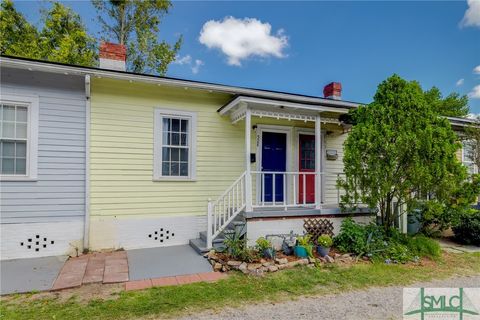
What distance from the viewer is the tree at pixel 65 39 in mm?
14445

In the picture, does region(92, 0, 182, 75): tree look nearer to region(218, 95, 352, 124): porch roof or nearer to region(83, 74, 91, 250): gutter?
region(83, 74, 91, 250): gutter

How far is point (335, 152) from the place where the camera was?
26.5ft

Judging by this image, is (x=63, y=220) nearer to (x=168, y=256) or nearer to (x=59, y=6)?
(x=168, y=256)

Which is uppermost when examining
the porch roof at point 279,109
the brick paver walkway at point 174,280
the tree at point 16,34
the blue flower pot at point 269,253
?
the tree at point 16,34

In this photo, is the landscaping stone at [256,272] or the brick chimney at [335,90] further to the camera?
the brick chimney at [335,90]

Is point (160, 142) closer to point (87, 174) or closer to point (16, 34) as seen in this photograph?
point (87, 174)

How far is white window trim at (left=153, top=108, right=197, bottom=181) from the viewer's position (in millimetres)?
6250

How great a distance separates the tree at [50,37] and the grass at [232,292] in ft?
47.7

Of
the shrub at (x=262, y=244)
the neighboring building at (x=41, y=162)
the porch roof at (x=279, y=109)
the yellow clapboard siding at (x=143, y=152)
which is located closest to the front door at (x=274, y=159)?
the yellow clapboard siding at (x=143, y=152)

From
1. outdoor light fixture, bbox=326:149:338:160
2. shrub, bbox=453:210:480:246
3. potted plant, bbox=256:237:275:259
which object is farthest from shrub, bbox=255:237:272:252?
shrub, bbox=453:210:480:246

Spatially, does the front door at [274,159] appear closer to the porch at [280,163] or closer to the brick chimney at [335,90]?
the porch at [280,163]

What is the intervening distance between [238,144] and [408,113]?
3.95m

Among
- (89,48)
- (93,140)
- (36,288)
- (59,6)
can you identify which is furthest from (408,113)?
(59,6)

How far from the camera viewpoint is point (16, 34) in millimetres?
14398
